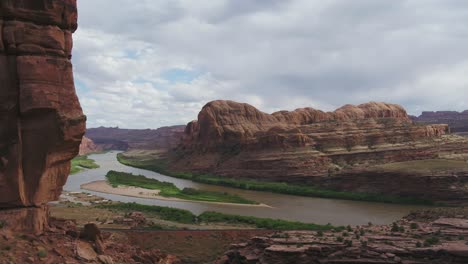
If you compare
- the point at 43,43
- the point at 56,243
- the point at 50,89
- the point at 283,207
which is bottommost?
the point at 283,207

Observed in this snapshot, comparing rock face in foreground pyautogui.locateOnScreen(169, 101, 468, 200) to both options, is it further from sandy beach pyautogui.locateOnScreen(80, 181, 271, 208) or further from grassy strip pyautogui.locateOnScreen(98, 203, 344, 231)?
grassy strip pyautogui.locateOnScreen(98, 203, 344, 231)

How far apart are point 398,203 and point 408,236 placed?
3788 cm

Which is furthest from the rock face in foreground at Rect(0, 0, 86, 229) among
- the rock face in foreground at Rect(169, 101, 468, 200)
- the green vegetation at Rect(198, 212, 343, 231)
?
the rock face in foreground at Rect(169, 101, 468, 200)

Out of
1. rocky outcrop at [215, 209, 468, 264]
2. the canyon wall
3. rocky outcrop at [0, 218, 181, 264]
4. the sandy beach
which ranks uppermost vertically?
the canyon wall

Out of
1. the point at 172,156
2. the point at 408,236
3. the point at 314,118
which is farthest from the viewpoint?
the point at 172,156

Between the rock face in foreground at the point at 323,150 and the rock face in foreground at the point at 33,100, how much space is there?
5363 centimetres

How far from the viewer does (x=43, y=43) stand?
1858 cm

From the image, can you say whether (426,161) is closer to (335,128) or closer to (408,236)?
(335,128)

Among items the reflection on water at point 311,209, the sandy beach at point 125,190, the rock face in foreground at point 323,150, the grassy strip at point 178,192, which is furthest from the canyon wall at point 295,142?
the sandy beach at point 125,190

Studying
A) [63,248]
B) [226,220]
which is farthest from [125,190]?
[63,248]

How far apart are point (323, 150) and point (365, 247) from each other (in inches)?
2439

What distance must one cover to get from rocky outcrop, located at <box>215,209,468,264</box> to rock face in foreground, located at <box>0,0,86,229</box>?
12.1 m

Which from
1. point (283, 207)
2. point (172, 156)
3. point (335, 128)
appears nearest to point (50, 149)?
point (283, 207)

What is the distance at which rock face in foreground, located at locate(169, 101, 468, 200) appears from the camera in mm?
65562
